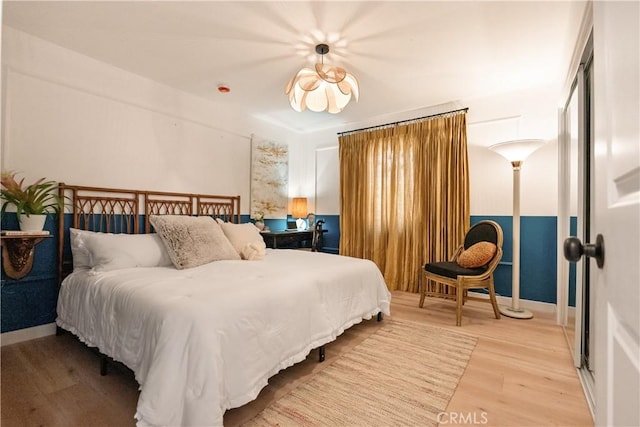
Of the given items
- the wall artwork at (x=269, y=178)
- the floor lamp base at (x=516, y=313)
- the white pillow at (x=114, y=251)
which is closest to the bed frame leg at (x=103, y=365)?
the white pillow at (x=114, y=251)

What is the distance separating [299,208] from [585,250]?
169 inches

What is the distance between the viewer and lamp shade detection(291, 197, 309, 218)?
4887mm

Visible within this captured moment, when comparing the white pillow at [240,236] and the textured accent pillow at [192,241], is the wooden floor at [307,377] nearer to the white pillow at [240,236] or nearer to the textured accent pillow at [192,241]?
the textured accent pillow at [192,241]

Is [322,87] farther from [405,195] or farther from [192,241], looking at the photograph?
[405,195]

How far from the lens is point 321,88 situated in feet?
9.04

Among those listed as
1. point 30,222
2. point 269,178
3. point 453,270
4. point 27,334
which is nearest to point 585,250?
point 453,270

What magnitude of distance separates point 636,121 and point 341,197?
4.29m

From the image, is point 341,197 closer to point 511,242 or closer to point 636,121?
point 511,242

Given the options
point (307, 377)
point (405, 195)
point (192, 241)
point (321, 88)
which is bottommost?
point (307, 377)

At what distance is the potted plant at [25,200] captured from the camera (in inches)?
87.1

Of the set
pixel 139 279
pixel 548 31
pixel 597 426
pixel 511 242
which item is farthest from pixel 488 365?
pixel 548 31

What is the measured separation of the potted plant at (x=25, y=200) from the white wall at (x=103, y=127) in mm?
221

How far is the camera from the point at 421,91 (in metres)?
3.57

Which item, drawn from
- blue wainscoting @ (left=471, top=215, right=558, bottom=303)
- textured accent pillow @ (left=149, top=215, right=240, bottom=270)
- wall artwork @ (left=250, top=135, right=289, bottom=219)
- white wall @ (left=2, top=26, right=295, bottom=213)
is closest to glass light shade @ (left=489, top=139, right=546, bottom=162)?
blue wainscoting @ (left=471, top=215, right=558, bottom=303)
